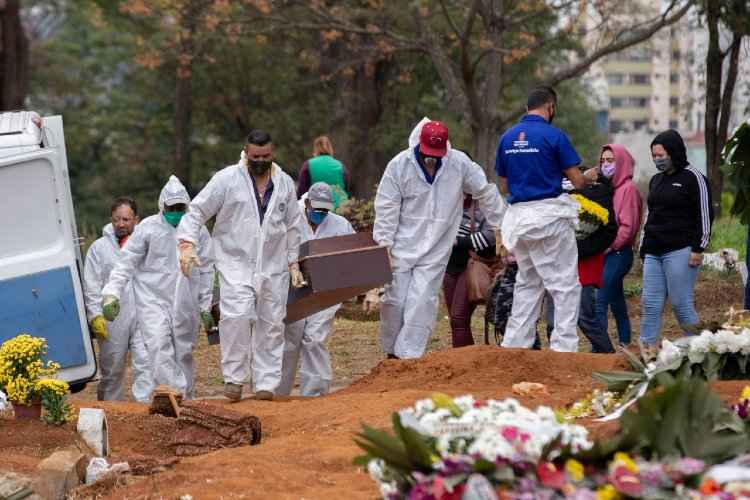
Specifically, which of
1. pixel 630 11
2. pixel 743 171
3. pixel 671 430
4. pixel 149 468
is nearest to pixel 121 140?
pixel 630 11

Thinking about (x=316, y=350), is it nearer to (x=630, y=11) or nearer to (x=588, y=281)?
(x=588, y=281)

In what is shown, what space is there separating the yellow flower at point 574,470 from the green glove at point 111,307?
623 cm

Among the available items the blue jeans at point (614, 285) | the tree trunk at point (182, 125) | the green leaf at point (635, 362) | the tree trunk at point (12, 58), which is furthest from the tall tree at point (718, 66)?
the tree trunk at point (182, 125)

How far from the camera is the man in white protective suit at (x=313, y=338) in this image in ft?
39.4

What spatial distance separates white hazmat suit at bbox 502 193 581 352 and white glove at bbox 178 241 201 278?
225cm

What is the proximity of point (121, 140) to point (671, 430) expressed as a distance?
3462 cm

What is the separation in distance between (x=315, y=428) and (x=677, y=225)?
3.59 m

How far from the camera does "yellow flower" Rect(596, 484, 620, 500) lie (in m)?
5.28

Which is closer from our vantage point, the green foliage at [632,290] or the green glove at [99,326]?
the green glove at [99,326]

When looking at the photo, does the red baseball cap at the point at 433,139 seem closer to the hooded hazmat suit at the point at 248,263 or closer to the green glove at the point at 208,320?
the hooded hazmat suit at the point at 248,263

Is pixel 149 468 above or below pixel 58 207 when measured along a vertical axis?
below

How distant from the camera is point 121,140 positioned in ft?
129

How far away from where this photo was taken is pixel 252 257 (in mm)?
11211

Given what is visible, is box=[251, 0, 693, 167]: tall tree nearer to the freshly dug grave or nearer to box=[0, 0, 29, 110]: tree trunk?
box=[0, 0, 29, 110]: tree trunk
